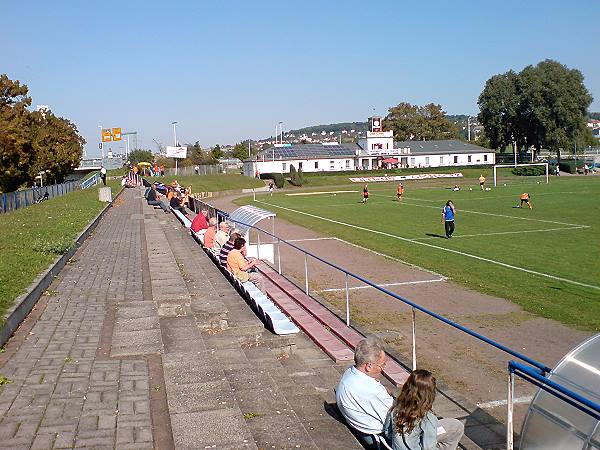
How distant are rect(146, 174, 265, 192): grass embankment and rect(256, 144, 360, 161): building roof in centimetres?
1751

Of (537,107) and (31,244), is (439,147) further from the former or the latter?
(31,244)

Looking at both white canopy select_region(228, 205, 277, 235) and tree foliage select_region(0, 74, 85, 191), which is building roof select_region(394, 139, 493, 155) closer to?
tree foliage select_region(0, 74, 85, 191)

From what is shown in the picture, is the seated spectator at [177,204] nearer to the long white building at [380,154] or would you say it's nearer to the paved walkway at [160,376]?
the paved walkway at [160,376]

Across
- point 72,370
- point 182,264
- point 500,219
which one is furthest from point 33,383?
point 500,219

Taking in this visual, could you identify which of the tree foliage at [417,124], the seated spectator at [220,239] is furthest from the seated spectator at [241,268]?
the tree foliage at [417,124]

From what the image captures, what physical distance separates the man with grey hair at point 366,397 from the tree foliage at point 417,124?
142684 mm

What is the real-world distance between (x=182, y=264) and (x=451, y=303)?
21.5 feet

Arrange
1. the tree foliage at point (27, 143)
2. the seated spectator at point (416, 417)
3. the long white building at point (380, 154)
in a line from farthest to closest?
the long white building at point (380, 154), the tree foliage at point (27, 143), the seated spectator at point (416, 417)

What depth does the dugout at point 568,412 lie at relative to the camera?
5102mm

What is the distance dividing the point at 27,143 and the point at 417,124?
114116 millimetres

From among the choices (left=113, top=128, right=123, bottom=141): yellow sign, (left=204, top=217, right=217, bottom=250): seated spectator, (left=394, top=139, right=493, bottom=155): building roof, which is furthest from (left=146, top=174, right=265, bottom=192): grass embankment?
(left=204, top=217, right=217, bottom=250): seated spectator

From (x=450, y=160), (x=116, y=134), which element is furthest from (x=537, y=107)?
(x=116, y=134)

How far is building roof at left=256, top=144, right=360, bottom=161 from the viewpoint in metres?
107

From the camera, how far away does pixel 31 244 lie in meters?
18.0
